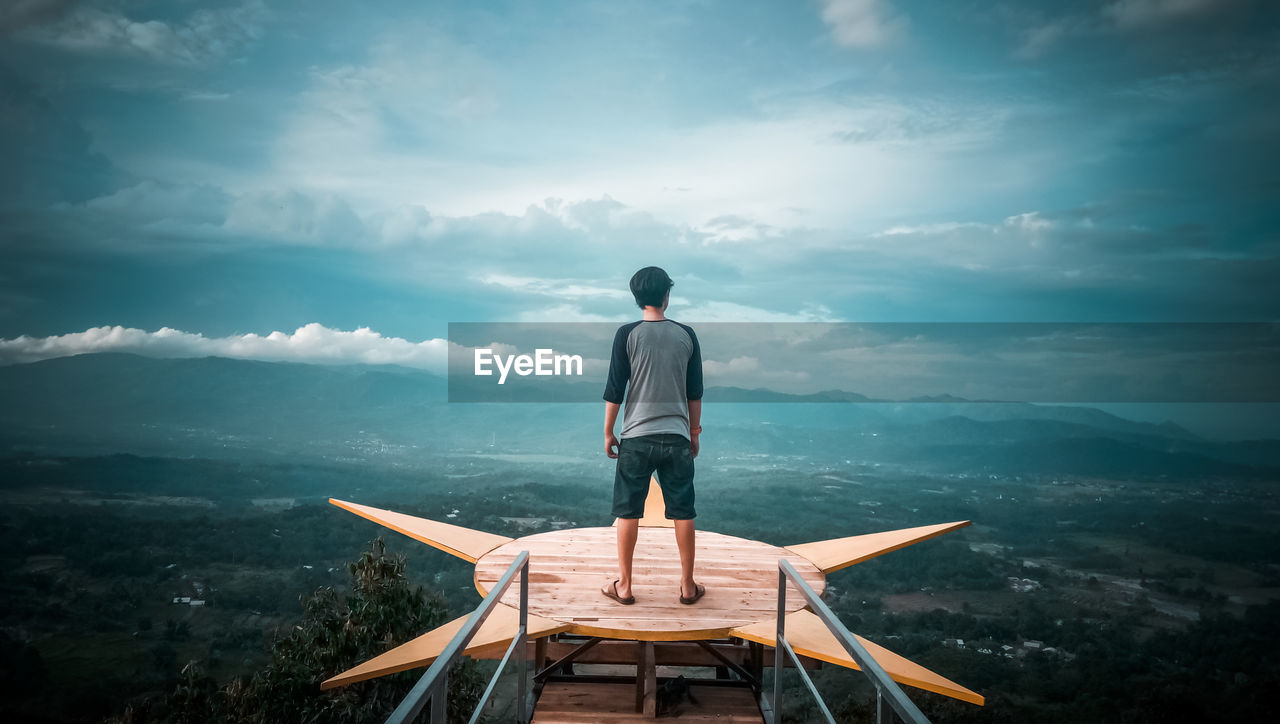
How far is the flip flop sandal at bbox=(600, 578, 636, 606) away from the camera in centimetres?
385

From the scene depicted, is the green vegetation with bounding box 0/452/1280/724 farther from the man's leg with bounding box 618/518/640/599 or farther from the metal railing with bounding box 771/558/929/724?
the metal railing with bounding box 771/558/929/724

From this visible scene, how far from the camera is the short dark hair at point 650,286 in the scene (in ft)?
12.2

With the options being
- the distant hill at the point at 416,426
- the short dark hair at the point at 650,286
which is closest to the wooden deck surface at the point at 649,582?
the short dark hair at the point at 650,286

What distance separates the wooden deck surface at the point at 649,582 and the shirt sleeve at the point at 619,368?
1233 millimetres

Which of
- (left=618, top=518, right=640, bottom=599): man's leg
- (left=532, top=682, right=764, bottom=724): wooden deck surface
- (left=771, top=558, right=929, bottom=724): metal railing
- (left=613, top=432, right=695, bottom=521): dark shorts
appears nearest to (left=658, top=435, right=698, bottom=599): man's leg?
(left=613, top=432, right=695, bottom=521): dark shorts

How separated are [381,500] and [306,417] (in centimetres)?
4894

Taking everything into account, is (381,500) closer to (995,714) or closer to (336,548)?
(336,548)

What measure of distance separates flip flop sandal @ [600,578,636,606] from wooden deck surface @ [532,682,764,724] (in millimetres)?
668

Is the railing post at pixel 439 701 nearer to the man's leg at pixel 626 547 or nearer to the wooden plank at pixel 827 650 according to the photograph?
the man's leg at pixel 626 547

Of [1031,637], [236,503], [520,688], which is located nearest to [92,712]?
[236,503]

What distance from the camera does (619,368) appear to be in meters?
3.69

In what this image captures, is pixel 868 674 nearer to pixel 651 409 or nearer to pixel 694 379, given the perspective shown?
pixel 651 409

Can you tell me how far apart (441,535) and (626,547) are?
6.95 ft

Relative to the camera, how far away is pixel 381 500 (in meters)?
62.3
